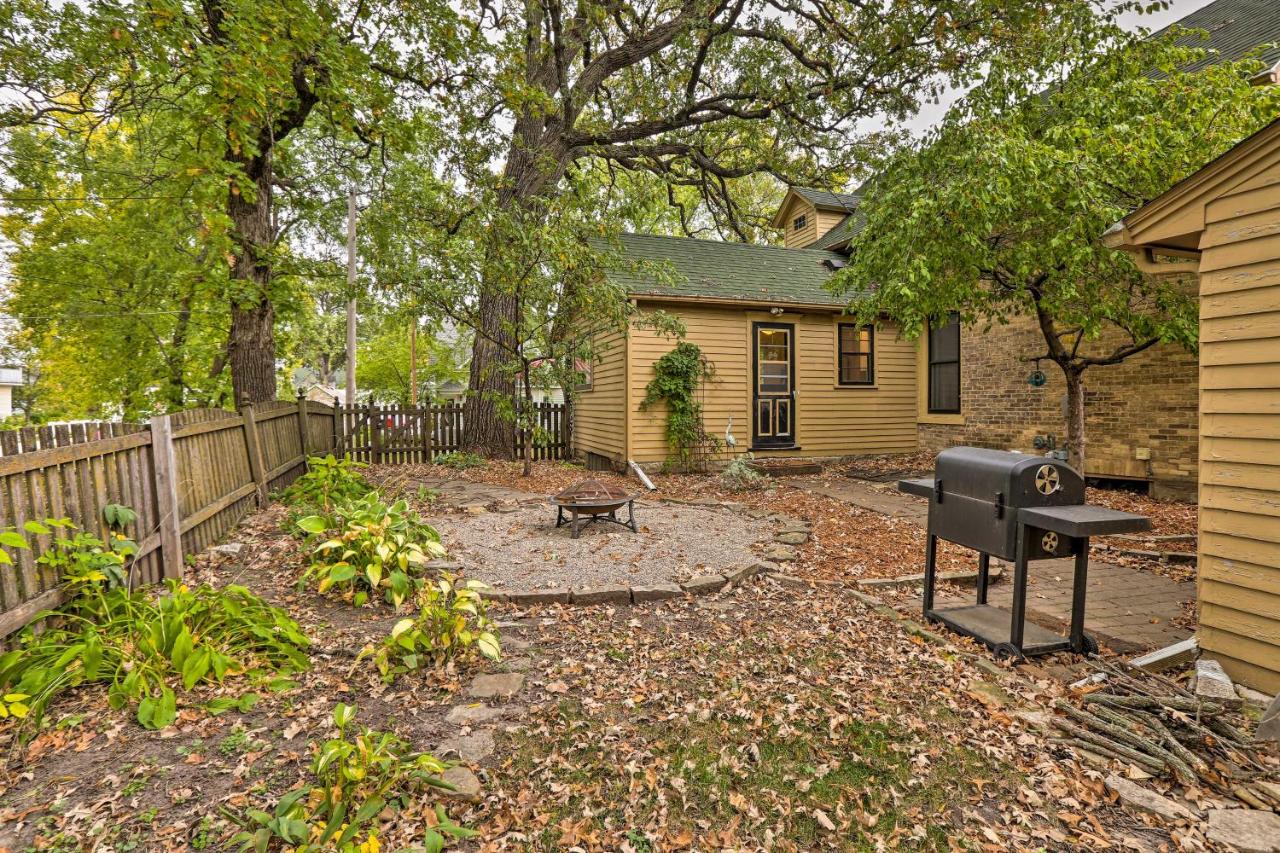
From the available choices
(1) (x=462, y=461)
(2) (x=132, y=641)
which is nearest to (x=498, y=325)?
(1) (x=462, y=461)

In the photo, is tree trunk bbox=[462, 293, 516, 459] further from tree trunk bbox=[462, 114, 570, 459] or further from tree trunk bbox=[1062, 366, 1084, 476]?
tree trunk bbox=[1062, 366, 1084, 476]

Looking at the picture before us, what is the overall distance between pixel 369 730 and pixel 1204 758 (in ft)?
12.6

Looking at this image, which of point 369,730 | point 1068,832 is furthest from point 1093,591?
point 369,730

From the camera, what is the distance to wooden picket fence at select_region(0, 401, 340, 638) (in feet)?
9.82

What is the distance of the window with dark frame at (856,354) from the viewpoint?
12.9 meters

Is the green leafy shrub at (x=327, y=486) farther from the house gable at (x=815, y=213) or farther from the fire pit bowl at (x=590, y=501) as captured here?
the house gable at (x=815, y=213)

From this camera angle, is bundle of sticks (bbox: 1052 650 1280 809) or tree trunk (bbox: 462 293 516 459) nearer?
bundle of sticks (bbox: 1052 650 1280 809)

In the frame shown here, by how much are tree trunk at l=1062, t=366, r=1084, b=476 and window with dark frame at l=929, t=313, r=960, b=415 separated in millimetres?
3434

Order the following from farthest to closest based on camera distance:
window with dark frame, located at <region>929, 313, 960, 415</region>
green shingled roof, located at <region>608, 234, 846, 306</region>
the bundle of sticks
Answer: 1. window with dark frame, located at <region>929, 313, 960, 415</region>
2. green shingled roof, located at <region>608, 234, 846, 306</region>
3. the bundle of sticks

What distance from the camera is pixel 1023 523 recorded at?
3.60 m

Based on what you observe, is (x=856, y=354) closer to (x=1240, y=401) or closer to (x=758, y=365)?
(x=758, y=365)

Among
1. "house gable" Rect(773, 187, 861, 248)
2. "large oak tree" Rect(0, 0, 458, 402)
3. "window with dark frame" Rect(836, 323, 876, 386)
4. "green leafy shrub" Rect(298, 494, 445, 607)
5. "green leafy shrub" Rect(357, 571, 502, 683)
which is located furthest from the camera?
"house gable" Rect(773, 187, 861, 248)

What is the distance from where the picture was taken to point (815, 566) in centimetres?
575

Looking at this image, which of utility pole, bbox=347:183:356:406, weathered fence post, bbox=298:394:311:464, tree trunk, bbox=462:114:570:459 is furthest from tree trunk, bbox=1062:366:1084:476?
utility pole, bbox=347:183:356:406
